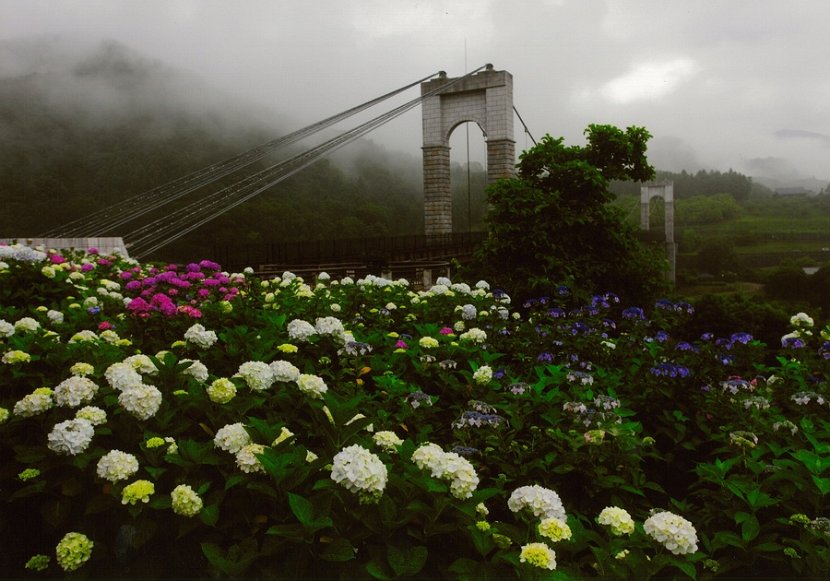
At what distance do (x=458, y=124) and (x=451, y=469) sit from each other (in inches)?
1125

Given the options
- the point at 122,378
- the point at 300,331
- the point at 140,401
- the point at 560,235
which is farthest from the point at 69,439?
the point at 560,235

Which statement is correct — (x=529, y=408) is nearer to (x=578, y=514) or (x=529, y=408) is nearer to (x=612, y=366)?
(x=578, y=514)

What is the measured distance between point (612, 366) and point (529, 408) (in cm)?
156

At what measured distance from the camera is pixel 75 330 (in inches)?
175

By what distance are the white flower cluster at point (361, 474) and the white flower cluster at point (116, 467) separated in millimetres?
741

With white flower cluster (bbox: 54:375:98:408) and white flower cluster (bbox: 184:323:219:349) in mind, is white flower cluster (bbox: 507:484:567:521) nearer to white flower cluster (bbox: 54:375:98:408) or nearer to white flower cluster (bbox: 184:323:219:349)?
white flower cluster (bbox: 54:375:98:408)

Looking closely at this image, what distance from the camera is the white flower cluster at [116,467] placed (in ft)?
6.91

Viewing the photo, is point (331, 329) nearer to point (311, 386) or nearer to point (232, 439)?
point (311, 386)

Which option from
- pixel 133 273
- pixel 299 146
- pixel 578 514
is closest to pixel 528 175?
pixel 133 273

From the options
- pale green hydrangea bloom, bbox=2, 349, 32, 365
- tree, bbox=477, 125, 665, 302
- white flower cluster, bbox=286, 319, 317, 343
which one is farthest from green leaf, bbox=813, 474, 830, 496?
tree, bbox=477, 125, 665, 302

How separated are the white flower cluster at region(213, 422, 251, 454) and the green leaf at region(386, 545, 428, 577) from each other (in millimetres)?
648

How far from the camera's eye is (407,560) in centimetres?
185

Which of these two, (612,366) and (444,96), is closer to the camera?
(612,366)

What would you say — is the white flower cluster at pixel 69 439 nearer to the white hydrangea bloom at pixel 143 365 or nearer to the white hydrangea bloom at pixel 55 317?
the white hydrangea bloom at pixel 143 365
